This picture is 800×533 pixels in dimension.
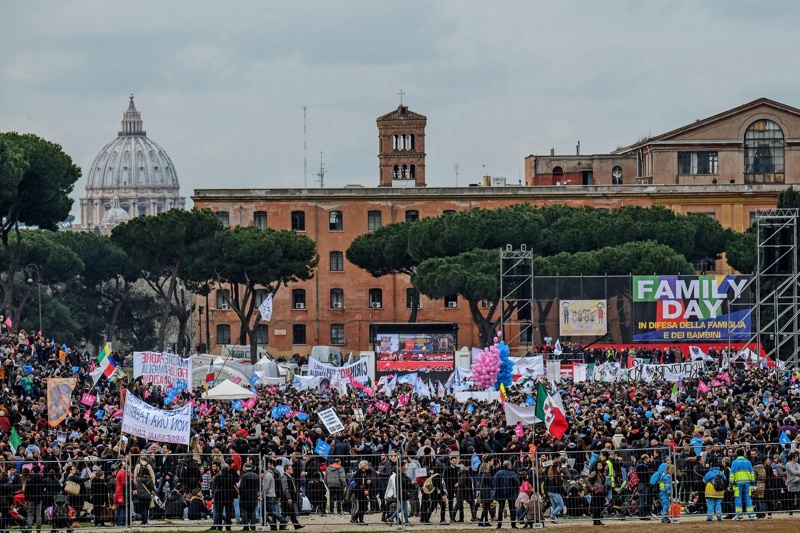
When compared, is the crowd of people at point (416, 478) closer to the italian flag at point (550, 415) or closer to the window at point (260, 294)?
the italian flag at point (550, 415)

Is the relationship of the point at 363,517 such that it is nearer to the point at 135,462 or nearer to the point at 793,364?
the point at 135,462

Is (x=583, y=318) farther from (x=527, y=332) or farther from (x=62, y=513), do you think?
(x=62, y=513)

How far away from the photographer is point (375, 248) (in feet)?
275

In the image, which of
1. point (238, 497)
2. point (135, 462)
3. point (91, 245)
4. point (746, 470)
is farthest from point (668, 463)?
point (91, 245)

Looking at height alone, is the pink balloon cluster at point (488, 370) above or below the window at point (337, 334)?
below

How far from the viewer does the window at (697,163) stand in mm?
91750

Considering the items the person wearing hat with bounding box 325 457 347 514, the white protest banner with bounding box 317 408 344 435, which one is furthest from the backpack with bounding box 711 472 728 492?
the white protest banner with bounding box 317 408 344 435

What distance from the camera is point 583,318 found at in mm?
63125

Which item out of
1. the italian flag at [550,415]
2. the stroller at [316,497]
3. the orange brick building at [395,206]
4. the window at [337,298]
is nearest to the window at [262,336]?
the orange brick building at [395,206]

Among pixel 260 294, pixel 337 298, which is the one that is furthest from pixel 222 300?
pixel 337 298

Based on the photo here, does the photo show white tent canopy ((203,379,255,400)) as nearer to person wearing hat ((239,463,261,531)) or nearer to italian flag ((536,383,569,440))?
italian flag ((536,383,569,440))

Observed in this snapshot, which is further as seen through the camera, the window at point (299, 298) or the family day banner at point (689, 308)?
the window at point (299, 298)

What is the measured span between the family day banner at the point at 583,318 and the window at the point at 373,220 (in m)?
27.6

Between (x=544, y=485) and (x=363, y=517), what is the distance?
235cm
